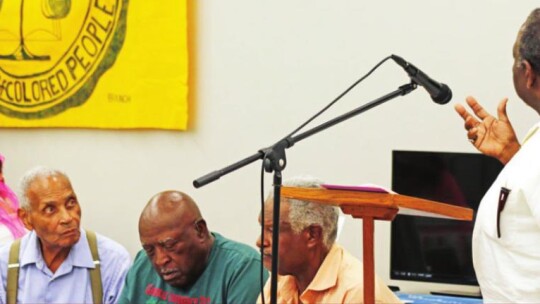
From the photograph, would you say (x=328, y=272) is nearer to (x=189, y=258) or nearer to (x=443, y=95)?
(x=189, y=258)

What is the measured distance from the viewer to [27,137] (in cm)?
530

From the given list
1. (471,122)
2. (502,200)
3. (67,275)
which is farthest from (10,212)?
(502,200)

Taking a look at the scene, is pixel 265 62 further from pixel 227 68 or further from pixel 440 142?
pixel 440 142

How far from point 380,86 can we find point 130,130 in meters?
1.23

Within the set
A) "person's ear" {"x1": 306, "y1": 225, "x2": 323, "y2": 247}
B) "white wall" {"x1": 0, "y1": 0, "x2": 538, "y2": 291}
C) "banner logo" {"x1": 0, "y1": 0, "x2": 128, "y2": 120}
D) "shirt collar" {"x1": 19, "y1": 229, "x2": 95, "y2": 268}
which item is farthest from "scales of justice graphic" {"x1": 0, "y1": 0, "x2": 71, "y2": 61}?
"person's ear" {"x1": 306, "y1": 225, "x2": 323, "y2": 247}

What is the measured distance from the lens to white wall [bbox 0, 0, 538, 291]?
4.41m

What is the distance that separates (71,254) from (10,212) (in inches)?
25.2

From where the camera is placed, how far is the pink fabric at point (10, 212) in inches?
187

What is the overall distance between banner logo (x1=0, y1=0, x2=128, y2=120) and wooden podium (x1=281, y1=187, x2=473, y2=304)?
257 cm

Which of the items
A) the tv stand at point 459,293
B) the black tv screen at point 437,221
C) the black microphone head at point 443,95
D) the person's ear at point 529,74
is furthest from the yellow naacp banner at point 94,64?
the person's ear at point 529,74

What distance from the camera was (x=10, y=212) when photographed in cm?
483

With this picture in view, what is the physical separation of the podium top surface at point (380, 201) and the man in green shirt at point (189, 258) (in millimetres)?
1139

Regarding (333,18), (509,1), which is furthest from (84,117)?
(509,1)

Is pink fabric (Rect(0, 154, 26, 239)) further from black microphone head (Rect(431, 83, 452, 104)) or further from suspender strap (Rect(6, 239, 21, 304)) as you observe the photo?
black microphone head (Rect(431, 83, 452, 104))
